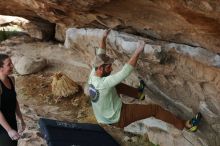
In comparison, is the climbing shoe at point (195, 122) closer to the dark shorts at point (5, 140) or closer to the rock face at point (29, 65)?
the dark shorts at point (5, 140)

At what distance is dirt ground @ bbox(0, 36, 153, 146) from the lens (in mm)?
6398

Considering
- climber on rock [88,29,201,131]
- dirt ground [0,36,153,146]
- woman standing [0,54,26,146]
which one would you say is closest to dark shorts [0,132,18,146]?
woman standing [0,54,26,146]

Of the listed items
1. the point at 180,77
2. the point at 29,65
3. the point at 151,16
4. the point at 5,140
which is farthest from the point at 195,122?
the point at 29,65

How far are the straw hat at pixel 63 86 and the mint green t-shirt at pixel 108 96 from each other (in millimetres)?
1983

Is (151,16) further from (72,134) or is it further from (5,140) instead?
(5,140)

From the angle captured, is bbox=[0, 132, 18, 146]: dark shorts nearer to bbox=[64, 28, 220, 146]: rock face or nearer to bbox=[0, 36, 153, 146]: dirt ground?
bbox=[0, 36, 153, 146]: dirt ground

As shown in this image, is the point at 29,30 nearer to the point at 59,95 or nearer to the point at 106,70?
the point at 59,95

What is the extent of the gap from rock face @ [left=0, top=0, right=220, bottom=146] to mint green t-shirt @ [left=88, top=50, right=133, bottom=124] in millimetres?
666

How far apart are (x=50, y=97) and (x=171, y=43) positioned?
2583 mm

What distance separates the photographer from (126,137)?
21.0ft

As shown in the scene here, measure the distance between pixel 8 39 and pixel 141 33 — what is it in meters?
4.49

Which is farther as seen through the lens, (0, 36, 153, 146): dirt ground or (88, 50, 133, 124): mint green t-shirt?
(0, 36, 153, 146): dirt ground

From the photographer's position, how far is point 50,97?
751 cm

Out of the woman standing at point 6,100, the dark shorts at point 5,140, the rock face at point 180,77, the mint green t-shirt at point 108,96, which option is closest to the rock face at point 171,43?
the rock face at point 180,77
